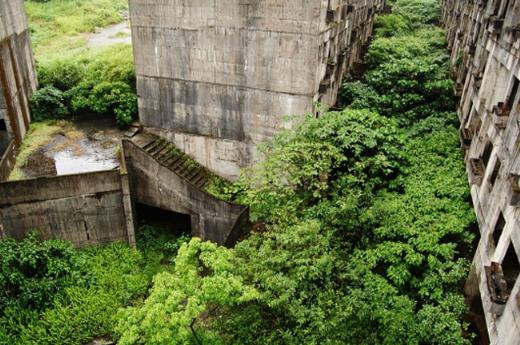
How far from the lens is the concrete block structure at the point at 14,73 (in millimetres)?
19297

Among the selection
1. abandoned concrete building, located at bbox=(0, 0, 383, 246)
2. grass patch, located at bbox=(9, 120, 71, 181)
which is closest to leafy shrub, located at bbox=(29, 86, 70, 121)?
grass patch, located at bbox=(9, 120, 71, 181)

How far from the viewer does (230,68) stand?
19.3m

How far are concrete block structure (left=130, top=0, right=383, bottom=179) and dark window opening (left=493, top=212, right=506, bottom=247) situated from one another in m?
9.97

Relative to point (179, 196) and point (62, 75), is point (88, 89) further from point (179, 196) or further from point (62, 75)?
point (179, 196)

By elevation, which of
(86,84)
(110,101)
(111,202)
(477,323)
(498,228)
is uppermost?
(498,228)

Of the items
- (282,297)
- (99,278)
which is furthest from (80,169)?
(282,297)

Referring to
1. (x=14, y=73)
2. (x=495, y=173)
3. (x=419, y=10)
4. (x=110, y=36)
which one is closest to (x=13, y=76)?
(x=14, y=73)

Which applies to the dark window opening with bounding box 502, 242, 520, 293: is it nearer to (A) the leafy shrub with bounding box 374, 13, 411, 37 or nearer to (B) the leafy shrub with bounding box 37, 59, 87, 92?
(B) the leafy shrub with bounding box 37, 59, 87, 92

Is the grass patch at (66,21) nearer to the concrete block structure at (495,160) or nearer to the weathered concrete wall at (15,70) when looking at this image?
the weathered concrete wall at (15,70)

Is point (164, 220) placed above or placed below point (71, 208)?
below

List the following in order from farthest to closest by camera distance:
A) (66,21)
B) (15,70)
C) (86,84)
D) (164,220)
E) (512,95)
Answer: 1. (66,21)
2. (86,84)
3. (164,220)
4. (15,70)
5. (512,95)

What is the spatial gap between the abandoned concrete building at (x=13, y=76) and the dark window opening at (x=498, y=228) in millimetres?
18566

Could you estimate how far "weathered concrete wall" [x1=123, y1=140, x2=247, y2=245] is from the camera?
757 inches

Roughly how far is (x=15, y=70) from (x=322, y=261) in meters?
18.5
